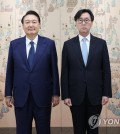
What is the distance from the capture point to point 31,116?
2.79 meters

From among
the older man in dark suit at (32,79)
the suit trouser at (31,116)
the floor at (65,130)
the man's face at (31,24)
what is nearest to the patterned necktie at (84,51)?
the older man in dark suit at (32,79)

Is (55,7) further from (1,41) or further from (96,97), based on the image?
(96,97)

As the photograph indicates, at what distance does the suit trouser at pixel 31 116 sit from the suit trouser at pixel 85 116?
292mm

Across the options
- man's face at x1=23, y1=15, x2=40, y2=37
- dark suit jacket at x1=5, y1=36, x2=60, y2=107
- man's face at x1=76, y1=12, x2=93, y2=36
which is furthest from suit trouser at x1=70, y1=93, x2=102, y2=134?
man's face at x1=23, y1=15, x2=40, y2=37

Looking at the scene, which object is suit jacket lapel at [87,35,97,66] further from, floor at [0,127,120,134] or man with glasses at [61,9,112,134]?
floor at [0,127,120,134]

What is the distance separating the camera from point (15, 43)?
285 cm

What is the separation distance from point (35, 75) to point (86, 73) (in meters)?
0.50

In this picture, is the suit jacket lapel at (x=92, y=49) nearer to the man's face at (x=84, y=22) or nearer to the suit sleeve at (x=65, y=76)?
the man's face at (x=84, y=22)

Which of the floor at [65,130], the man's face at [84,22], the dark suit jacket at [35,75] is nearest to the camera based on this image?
the dark suit jacket at [35,75]

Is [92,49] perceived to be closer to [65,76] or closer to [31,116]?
[65,76]

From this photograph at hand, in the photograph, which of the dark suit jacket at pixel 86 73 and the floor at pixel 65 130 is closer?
the dark suit jacket at pixel 86 73

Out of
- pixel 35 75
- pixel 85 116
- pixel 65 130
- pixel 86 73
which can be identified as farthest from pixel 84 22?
pixel 65 130

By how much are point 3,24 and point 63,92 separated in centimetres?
188

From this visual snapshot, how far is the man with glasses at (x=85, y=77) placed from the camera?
2814 mm
